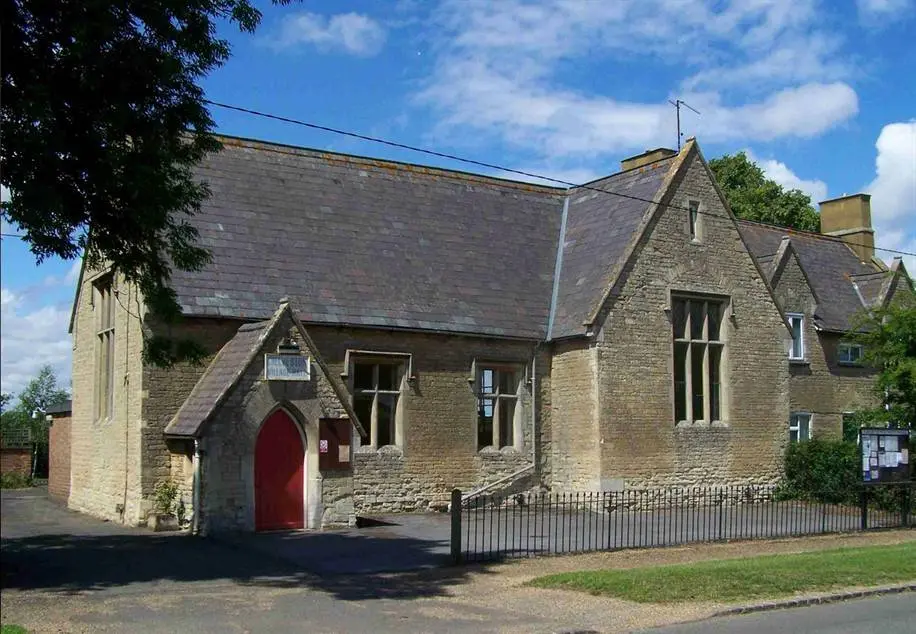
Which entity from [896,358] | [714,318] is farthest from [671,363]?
[896,358]

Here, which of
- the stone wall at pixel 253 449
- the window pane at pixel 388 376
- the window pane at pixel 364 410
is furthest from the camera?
the window pane at pixel 388 376

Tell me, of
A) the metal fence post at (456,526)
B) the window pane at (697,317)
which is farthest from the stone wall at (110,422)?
the window pane at (697,317)

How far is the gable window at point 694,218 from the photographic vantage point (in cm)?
2667

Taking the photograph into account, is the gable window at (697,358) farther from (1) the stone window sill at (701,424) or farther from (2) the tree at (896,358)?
(2) the tree at (896,358)

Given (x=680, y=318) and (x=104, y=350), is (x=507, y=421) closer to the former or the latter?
(x=680, y=318)

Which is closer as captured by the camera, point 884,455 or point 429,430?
point 884,455

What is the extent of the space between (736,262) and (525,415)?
750 centimetres

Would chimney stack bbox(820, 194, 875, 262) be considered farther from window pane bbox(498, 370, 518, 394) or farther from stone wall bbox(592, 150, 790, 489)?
window pane bbox(498, 370, 518, 394)

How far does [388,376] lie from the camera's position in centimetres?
2352

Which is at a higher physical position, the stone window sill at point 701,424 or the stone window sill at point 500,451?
the stone window sill at point 701,424

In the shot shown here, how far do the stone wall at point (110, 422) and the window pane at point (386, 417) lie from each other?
18.2 feet

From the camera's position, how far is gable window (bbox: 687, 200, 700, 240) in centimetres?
2667

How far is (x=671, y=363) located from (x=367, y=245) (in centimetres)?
846

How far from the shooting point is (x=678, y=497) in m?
25.4
